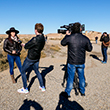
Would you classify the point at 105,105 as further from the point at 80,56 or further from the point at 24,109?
the point at 24,109

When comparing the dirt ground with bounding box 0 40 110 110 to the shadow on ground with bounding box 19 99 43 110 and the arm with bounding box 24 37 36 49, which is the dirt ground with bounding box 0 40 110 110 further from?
the arm with bounding box 24 37 36 49

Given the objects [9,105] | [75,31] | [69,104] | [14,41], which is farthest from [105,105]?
[14,41]

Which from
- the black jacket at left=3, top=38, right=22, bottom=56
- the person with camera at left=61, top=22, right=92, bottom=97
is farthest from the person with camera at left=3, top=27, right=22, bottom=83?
the person with camera at left=61, top=22, right=92, bottom=97

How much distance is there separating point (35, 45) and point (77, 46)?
1.03 metres

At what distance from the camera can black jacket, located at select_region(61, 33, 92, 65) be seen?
283cm

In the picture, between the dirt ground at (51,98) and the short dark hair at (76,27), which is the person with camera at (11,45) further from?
the short dark hair at (76,27)

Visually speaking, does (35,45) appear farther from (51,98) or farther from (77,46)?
(51,98)

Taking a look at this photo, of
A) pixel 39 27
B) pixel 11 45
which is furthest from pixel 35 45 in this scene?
pixel 11 45

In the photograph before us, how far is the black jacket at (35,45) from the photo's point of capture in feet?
9.41

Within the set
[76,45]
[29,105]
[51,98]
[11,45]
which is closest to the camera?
[76,45]

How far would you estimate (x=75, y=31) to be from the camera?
9.36ft

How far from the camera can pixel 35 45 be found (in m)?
2.92

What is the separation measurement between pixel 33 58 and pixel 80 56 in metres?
1.21

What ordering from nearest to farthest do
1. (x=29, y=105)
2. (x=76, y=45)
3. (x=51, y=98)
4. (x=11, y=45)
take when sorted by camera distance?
(x=76, y=45), (x=29, y=105), (x=51, y=98), (x=11, y=45)
